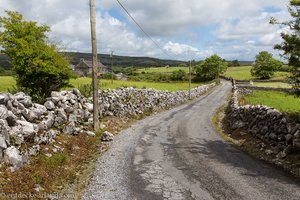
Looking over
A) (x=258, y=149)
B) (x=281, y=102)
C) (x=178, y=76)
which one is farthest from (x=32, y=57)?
(x=178, y=76)

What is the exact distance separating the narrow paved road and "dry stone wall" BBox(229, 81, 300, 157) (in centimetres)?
164

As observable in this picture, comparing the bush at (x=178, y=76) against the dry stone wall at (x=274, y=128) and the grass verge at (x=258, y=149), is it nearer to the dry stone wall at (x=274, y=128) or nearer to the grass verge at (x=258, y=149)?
the grass verge at (x=258, y=149)

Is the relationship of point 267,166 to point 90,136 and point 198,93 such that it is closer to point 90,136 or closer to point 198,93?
point 90,136

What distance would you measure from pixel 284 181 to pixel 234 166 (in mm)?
2295

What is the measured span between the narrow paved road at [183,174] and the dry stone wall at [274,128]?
164 cm

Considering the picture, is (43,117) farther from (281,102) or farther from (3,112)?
(281,102)

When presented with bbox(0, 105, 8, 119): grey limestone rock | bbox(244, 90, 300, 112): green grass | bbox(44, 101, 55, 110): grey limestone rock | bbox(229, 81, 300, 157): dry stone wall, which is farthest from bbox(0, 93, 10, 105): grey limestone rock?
bbox(244, 90, 300, 112): green grass

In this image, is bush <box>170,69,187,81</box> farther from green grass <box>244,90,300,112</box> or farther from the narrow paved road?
the narrow paved road

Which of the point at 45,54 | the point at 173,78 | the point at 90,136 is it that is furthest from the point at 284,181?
the point at 173,78

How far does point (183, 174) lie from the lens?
11633mm

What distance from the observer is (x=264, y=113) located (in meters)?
17.8

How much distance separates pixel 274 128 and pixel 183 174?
6664 millimetres

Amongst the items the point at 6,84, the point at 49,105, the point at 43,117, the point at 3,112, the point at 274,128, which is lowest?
the point at 274,128

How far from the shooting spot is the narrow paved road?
9.73 metres
